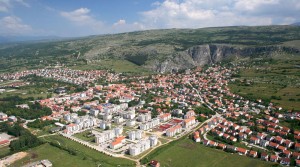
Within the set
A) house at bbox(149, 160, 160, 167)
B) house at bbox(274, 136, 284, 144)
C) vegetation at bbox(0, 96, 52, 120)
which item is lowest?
house at bbox(149, 160, 160, 167)

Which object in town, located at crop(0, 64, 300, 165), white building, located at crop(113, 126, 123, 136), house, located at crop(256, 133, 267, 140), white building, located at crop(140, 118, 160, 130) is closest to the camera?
town, located at crop(0, 64, 300, 165)

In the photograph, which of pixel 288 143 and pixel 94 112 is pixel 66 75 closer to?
pixel 94 112

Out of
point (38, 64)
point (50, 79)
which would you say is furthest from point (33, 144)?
point (38, 64)

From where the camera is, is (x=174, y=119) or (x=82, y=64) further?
(x=82, y=64)

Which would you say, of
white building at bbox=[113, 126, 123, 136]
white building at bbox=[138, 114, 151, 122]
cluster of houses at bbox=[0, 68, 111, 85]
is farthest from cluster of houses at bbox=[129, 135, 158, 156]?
cluster of houses at bbox=[0, 68, 111, 85]

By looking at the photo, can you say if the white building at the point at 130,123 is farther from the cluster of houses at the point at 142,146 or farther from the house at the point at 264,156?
the house at the point at 264,156

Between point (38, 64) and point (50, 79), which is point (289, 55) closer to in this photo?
point (50, 79)

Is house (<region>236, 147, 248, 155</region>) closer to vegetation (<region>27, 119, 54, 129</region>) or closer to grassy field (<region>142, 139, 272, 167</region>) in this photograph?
grassy field (<region>142, 139, 272, 167</region>)
